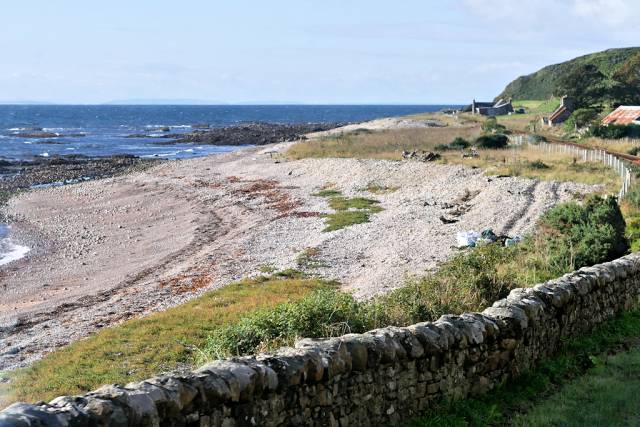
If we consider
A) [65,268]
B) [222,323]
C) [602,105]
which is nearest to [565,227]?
[222,323]

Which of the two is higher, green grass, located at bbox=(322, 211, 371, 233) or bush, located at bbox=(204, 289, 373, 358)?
bush, located at bbox=(204, 289, 373, 358)

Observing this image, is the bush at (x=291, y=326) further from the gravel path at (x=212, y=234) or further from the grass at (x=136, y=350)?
the gravel path at (x=212, y=234)

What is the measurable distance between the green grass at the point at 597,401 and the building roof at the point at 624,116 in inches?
2100

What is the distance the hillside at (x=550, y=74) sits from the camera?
134 metres

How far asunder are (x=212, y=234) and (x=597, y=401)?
77.9ft

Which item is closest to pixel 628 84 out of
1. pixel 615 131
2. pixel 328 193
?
pixel 615 131

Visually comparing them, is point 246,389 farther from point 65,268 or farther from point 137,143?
point 137,143

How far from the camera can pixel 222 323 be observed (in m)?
14.8

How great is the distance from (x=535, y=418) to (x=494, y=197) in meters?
23.5

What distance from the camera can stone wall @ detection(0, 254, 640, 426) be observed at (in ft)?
17.4

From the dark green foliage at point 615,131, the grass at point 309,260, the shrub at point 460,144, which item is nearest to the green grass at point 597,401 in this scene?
the grass at point 309,260

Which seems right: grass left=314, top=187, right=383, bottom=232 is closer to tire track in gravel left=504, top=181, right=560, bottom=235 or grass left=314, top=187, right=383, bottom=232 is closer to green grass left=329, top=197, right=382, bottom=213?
green grass left=329, top=197, right=382, bottom=213

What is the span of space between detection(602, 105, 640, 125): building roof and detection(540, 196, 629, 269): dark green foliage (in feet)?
141

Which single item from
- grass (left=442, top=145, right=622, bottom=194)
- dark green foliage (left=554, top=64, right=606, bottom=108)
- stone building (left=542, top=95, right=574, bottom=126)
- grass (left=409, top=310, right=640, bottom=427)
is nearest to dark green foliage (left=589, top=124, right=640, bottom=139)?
grass (left=442, top=145, right=622, bottom=194)
